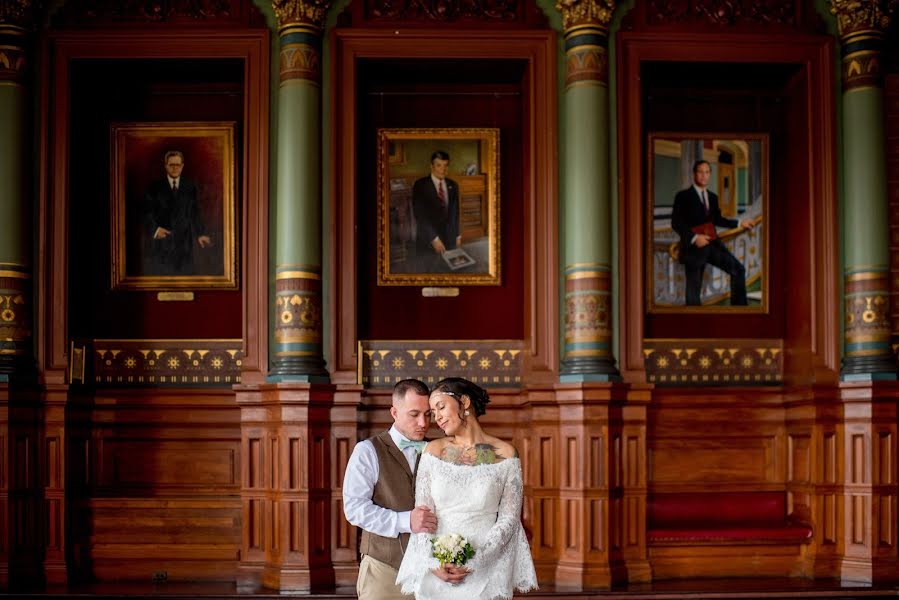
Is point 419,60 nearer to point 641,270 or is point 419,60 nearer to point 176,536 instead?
point 641,270

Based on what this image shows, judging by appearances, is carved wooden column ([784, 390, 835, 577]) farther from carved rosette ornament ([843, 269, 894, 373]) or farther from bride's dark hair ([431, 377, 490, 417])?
bride's dark hair ([431, 377, 490, 417])

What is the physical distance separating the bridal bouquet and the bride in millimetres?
29

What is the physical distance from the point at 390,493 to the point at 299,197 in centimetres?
390

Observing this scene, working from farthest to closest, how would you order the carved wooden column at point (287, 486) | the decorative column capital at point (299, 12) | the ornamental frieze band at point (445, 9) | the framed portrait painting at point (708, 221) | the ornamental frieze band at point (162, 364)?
the framed portrait painting at point (708, 221) < the ornamental frieze band at point (162, 364) < the ornamental frieze band at point (445, 9) < the decorative column capital at point (299, 12) < the carved wooden column at point (287, 486)

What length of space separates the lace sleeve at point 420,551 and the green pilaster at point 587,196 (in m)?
3.84

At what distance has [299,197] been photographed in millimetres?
8578

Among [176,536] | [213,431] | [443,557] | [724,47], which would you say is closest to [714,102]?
[724,47]

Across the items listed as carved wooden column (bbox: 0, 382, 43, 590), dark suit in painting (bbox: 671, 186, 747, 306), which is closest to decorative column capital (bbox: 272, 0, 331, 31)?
dark suit in painting (bbox: 671, 186, 747, 306)

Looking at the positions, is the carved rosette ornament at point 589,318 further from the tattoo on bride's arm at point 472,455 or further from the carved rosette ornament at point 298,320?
the tattoo on bride's arm at point 472,455

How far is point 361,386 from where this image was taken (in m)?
8.52

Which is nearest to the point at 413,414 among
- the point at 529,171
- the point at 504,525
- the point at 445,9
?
the point at 504,525

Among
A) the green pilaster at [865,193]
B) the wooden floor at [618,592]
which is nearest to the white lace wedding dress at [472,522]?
the wooden floor at [618,592]

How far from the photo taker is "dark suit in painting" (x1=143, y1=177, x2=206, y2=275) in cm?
924

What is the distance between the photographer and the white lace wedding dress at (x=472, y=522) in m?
4.70
